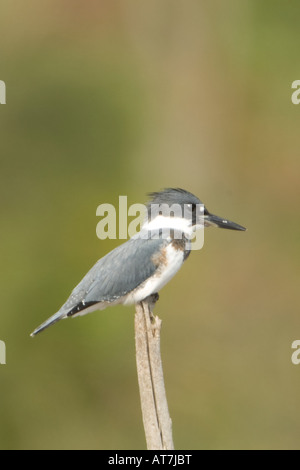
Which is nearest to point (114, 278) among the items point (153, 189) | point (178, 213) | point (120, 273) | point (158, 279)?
point (120, 273)

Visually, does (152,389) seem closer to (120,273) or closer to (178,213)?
A: (120,273)

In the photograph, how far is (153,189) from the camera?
21.5 ft

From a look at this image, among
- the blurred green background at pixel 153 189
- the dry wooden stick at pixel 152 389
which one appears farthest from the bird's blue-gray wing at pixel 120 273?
the blurred green background at pixel 153 189

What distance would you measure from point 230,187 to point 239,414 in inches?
61.6

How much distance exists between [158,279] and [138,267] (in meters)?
0.09

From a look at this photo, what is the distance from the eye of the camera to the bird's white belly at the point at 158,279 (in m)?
3.63

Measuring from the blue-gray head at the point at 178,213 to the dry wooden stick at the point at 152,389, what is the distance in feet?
2.28

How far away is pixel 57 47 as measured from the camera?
24.3 feet

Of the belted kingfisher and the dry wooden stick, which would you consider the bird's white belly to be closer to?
the belted kingfisher

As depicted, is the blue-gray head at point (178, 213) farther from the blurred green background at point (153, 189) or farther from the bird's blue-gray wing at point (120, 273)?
the blurred green background at point (153, 189)

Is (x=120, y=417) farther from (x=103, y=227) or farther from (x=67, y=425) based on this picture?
(x=103, y=227)

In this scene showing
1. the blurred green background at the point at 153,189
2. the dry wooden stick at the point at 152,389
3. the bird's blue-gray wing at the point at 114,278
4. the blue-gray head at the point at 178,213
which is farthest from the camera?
the blurred green background at the point at 153,189

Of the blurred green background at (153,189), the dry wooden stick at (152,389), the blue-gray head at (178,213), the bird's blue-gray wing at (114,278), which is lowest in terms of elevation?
the dry wooden stick at (152,389)

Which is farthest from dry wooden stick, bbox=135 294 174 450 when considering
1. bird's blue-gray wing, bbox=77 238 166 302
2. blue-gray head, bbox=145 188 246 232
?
blue-gray head, bbox=145 188 246 232
